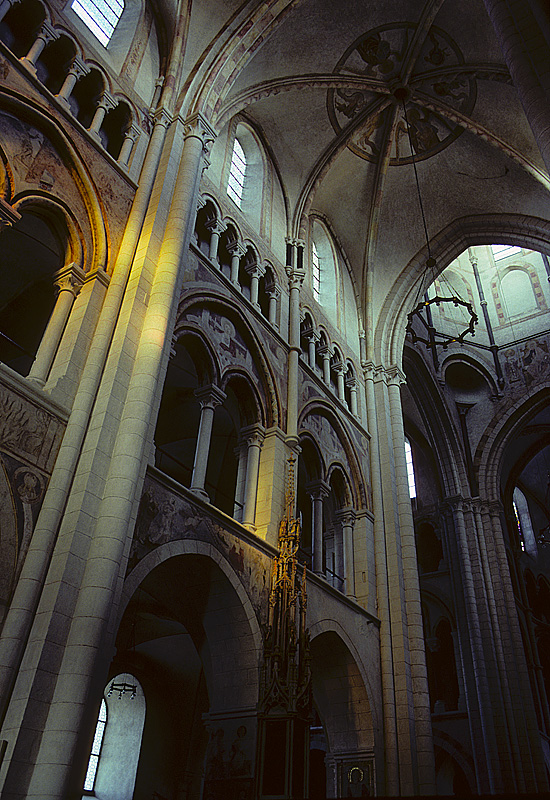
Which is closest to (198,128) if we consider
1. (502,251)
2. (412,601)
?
(412,601)

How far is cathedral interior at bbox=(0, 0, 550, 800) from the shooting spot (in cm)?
729

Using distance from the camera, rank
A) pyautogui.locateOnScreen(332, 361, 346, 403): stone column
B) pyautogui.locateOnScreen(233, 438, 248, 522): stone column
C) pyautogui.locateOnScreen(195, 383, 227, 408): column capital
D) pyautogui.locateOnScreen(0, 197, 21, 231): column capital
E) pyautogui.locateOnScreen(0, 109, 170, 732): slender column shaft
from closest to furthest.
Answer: pyautogui.locateOnScreen(0, 109, 170, 732): slender column shaft
pyautogui.locateOnScreen(0, 197, 21, 231): column capital
pyautogui.locateOnScreen(195, 383, 227, 408): column capital
pyautogui.locateOnScreen(233, 438, 248, 522): stone column
pyautogui.locateOnScreen(332, 361, 346, 403): stone column

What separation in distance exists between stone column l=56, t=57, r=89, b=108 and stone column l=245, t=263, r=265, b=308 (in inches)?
180

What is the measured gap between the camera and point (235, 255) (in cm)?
1268

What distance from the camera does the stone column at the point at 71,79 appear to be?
375 inches

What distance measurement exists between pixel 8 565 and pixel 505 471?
2115 centimetres

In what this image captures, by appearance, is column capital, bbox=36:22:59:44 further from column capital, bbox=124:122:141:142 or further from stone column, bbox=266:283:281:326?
stone column, bbox=266:283:281:326

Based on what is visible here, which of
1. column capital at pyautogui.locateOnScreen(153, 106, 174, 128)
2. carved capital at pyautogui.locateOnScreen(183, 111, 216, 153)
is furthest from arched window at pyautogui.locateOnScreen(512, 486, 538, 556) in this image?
column capital at pyautogui.locateOnScreen(153, 106, 174, 128)

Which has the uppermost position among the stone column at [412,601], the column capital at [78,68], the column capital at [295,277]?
the column capital at [295,277]

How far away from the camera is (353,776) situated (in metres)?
11.1

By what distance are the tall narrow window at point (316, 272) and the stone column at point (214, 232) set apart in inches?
183

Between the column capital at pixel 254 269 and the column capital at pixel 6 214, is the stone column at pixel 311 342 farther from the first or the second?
the column capital at pixel 6 214

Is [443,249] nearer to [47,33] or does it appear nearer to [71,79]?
[71,79]

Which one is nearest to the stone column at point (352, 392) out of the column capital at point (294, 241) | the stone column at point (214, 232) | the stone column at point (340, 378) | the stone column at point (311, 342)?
the stone column at point (340, 378)
